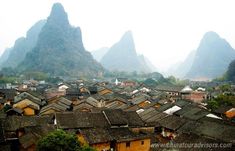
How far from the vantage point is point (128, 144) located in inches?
854

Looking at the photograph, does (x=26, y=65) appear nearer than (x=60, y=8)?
Yes

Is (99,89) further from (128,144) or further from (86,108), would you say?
(128,144)

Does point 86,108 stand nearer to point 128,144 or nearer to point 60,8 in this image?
point 128,144

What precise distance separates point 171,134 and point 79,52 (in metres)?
128

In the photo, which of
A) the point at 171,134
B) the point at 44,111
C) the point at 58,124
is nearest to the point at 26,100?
the point at 44,111

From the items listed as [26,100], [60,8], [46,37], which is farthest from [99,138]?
[60,8]

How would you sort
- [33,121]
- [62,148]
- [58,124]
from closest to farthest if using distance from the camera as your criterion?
[62,148] < [58,124] < [33,121]

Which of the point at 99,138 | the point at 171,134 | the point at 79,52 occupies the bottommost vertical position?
the point at 171,134

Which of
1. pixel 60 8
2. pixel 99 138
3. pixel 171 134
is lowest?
pixel 171 134

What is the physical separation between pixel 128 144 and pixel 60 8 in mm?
153472

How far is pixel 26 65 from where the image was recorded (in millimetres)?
137625

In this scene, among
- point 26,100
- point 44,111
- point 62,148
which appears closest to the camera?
point 62,148

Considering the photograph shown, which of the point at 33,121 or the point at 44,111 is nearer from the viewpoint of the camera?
the point at 33,121

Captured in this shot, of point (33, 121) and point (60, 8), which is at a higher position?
point (60, 8)
